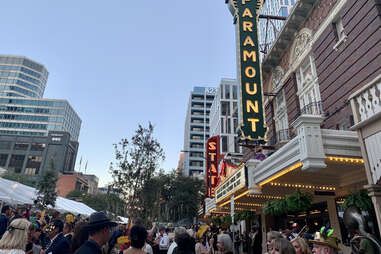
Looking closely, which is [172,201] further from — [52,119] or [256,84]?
[52,119]

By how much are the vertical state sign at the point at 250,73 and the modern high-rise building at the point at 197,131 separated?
81.1 metres

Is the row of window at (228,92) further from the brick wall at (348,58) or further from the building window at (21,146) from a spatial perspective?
the building window at (21,146)

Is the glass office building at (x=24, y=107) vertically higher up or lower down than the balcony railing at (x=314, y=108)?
higher up

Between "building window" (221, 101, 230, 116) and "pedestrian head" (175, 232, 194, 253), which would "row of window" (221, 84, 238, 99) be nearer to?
"building window" (221, 101, 230, 116)

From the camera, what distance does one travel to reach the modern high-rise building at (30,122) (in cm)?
9662

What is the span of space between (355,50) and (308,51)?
425 cm

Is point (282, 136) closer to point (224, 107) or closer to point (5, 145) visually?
point (224, 107)

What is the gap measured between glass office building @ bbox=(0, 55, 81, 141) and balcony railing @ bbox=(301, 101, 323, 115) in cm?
12224

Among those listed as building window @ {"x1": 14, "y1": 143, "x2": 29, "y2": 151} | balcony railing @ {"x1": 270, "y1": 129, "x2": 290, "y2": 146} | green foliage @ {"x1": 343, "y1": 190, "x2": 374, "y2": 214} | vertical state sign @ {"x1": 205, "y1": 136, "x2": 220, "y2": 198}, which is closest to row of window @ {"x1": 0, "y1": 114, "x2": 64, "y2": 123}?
building window @ {"x1": 14, "y1": 143, "x2": 29, "y2": 151}

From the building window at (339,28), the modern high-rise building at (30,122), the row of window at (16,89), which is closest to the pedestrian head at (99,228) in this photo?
the building window at (339,28)

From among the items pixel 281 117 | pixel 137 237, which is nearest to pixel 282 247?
pixel 137 237

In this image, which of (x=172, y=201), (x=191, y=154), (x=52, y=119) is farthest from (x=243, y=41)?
(x=52, y=119)

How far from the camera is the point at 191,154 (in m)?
103

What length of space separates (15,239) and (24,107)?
138 meters
